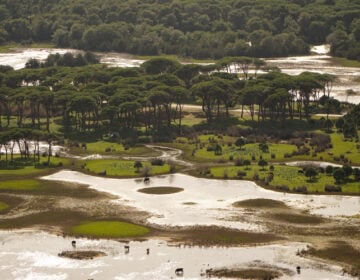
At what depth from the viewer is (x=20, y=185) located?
97.8 m

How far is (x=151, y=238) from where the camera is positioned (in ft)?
237

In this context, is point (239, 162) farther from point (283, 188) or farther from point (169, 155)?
point (169, 155)

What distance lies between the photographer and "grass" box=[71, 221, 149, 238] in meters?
73.9

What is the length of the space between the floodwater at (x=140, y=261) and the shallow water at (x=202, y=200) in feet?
28.7

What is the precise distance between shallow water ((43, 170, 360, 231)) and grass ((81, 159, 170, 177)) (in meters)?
2.86

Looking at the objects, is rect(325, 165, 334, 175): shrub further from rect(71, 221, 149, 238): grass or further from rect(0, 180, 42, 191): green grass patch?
rect(0, 180, 42, 191): green grass patch

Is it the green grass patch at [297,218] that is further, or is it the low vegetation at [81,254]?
the green grass patch at [297,218]

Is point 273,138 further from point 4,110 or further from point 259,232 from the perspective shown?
point 4,110

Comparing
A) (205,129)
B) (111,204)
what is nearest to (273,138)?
(205,129)

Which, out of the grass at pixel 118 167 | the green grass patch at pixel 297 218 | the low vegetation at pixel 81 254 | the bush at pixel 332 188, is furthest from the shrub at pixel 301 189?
the low vegetation at pixel 81 254

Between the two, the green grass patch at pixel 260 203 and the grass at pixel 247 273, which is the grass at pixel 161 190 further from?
the grass at pixel 247 273

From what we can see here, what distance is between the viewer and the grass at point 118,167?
102750 mm

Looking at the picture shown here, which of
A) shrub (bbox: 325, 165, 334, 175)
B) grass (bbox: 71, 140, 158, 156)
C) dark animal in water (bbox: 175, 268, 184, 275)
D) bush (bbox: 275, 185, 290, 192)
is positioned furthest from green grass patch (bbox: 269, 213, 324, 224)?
grass (bbox: 71, 140, 158, 156)

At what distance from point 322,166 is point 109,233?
135ft
